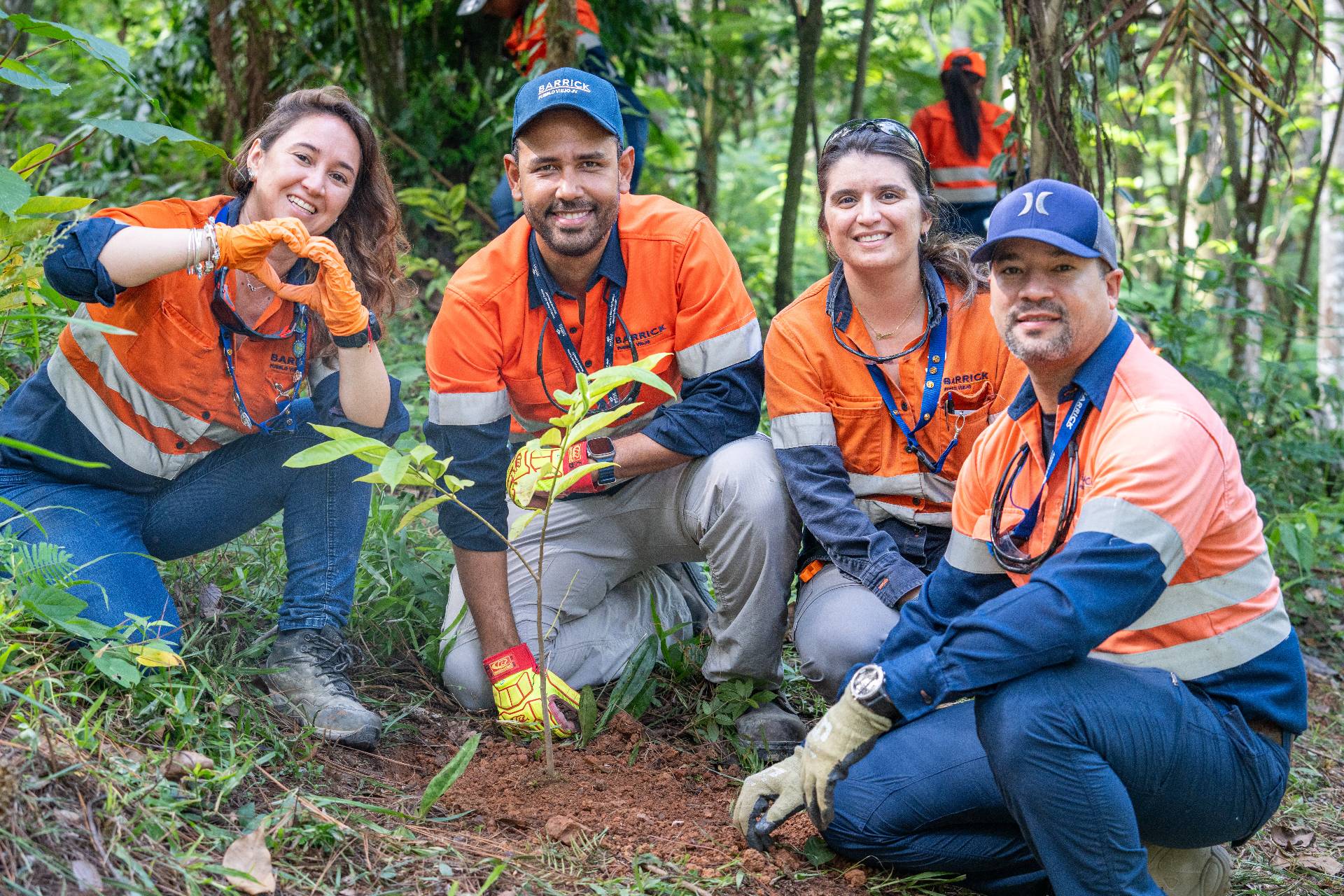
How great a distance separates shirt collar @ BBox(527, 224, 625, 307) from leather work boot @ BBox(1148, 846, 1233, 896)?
1.73m

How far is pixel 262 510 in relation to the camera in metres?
2.86

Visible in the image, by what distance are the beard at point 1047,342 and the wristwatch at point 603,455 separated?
→ 1058 millimetres

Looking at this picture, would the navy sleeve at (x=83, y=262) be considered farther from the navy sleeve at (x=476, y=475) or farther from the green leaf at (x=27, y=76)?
the navy sleeve at (x=476, y=475)

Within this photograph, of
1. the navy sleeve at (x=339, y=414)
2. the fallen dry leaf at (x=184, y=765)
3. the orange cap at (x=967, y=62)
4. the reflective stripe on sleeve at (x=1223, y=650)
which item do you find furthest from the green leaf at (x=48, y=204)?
the orange cap at (x=967, y=62)

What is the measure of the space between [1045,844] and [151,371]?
83.3 inches

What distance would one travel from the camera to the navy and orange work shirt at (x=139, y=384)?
2578 mm

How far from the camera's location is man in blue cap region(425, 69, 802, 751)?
9.06ft

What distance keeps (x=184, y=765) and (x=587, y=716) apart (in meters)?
0.91

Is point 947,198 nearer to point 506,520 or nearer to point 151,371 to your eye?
point 506,520

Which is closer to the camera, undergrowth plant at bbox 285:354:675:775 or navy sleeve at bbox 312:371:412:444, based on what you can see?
undergrowth plant at bbox 285:354:675:775


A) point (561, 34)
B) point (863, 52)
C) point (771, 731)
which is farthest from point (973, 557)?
point (863, 52)

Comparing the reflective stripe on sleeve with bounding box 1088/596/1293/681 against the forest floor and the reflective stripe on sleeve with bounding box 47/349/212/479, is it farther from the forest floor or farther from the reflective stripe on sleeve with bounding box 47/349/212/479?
the reflective stripe on sleeve with bounding box 47/349/212/479

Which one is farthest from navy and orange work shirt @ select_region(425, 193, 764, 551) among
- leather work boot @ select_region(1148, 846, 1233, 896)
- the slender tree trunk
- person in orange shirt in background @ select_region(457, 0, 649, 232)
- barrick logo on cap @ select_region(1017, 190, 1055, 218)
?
the slender tree trunk

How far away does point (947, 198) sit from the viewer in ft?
19.9
